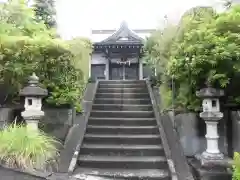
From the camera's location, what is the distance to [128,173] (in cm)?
504

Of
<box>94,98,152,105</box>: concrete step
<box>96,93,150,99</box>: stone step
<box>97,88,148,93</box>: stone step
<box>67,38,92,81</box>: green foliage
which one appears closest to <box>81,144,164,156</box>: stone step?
<box>67,38,92,81</box>: green foliage

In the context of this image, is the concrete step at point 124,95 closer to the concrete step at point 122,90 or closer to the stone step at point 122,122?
the concrete step at point 122,90

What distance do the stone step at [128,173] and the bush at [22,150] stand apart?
1.02 m

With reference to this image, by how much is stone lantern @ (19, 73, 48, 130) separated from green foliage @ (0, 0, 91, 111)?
0.56 m

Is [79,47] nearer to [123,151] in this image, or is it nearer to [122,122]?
[122,122]

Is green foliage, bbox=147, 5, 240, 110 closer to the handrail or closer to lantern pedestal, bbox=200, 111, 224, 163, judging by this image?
lantern pedestal, bbox=200, 111, 224, 163

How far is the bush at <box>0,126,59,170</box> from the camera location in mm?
3979

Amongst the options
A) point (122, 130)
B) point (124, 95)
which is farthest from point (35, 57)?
point (124, 95)

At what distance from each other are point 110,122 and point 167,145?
170 cm

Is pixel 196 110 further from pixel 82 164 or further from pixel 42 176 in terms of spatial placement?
pixel 42 176

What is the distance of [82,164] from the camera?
211 inches

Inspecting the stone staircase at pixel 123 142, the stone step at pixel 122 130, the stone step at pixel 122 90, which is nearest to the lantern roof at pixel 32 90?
the stone staircase at pixel 123 142

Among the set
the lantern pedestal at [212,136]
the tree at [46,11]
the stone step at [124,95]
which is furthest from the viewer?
the tree at [46,11]

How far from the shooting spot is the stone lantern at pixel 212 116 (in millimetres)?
4992
